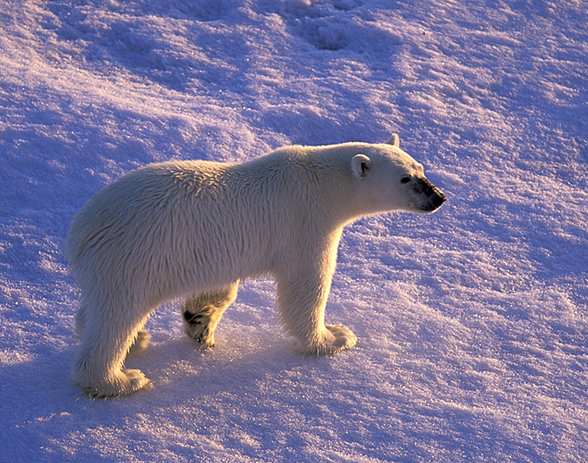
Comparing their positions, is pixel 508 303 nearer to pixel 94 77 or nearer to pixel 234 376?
pixel 234 376

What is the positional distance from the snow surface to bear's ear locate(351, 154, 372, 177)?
1.06 metres

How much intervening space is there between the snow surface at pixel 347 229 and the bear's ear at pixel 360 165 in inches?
41.6

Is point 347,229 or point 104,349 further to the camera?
point 347,229

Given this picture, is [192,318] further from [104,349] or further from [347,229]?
[347,229]

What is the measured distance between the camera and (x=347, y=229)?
540cm

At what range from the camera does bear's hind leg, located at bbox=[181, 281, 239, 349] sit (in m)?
4.07

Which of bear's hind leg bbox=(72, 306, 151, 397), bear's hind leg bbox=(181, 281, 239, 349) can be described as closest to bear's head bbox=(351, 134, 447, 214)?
bear's hind leg bbox=(181, 281, 239, 349)

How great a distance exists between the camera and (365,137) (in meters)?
6.30

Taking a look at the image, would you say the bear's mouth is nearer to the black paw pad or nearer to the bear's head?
the bear's head

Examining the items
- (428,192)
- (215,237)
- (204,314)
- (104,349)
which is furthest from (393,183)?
(104,349)

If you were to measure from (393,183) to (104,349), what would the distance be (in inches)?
72.4

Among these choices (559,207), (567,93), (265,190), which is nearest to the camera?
(265,190)

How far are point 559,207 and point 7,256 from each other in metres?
4.22

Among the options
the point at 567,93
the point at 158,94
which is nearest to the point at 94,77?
the point at 158,94
